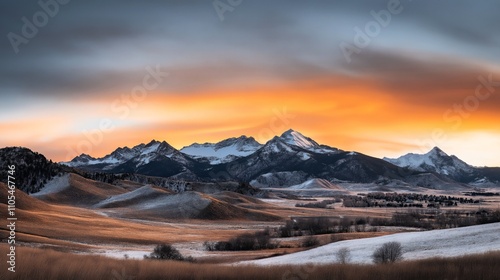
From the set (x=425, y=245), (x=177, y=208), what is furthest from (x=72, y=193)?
(x=425, y=245)

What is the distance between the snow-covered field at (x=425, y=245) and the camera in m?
44.1

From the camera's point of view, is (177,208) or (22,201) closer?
(22,201)

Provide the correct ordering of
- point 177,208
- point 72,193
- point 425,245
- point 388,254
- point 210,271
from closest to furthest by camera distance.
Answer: point 210,271, point 388,254, point 425,245, point 177,208, point 72,193

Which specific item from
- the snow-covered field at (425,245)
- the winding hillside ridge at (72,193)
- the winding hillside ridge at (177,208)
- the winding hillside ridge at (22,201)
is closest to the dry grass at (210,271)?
the snow-covered field at (425,245)

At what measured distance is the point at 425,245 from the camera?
161 feet

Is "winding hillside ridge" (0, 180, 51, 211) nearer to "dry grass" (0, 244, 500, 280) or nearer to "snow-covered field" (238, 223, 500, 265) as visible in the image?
"snow-covered field" (238, 223, 500, 265)

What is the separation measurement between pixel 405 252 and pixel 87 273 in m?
33.2

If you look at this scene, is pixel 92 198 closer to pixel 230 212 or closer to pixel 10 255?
pixel 230 212

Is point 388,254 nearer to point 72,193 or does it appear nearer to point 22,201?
point 22,201

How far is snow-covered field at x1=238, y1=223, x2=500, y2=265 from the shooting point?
145ft

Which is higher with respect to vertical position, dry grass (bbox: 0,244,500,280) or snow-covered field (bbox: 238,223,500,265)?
dry grass (bbox: 0,244,500,280)

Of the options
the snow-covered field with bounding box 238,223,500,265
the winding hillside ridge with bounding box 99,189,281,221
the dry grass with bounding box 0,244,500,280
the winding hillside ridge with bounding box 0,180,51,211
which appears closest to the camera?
the dry grass with bounding box 0,244,500,280

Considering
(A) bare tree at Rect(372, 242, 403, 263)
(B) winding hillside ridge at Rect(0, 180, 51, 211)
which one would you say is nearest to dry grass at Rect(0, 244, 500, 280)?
(A) bare tree at Rect(372, 242, 403, 263)

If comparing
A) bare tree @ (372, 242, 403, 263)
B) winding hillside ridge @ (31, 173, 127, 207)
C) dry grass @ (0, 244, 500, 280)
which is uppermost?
winding hillside ridge @ (31, 173, 127, 207)
